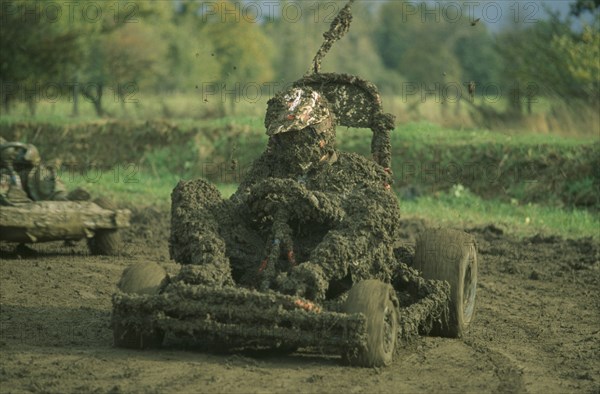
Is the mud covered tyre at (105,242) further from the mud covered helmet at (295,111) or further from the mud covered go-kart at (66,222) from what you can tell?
the mud covered helmet at (295,111)

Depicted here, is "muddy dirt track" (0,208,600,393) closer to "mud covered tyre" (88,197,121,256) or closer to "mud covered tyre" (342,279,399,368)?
"mud covered tyre" (342,279,399,368)

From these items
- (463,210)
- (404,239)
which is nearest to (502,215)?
(463,210)

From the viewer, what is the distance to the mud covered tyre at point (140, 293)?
8.23 metres

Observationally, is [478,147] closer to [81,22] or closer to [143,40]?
Result: [81,22]

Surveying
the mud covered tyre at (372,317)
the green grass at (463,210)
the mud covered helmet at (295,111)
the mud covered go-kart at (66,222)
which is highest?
the mud covered helmet at (295,111)

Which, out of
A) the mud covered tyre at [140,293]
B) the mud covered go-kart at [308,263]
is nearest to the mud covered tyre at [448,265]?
the mud covered go-kart at [308,263]

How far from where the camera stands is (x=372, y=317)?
7750 mm

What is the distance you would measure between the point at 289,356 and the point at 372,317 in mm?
843

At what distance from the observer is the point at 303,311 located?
298 inches

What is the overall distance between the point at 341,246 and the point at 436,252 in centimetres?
154

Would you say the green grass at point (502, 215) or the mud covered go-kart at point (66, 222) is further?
the green grass at point (502, 215)

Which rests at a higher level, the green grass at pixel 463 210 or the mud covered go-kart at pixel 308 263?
the mud covered go-kart at pixel 308 263

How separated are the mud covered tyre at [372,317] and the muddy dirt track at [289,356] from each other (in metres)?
0.09

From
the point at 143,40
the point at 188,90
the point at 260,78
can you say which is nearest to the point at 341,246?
the point at 143,40
